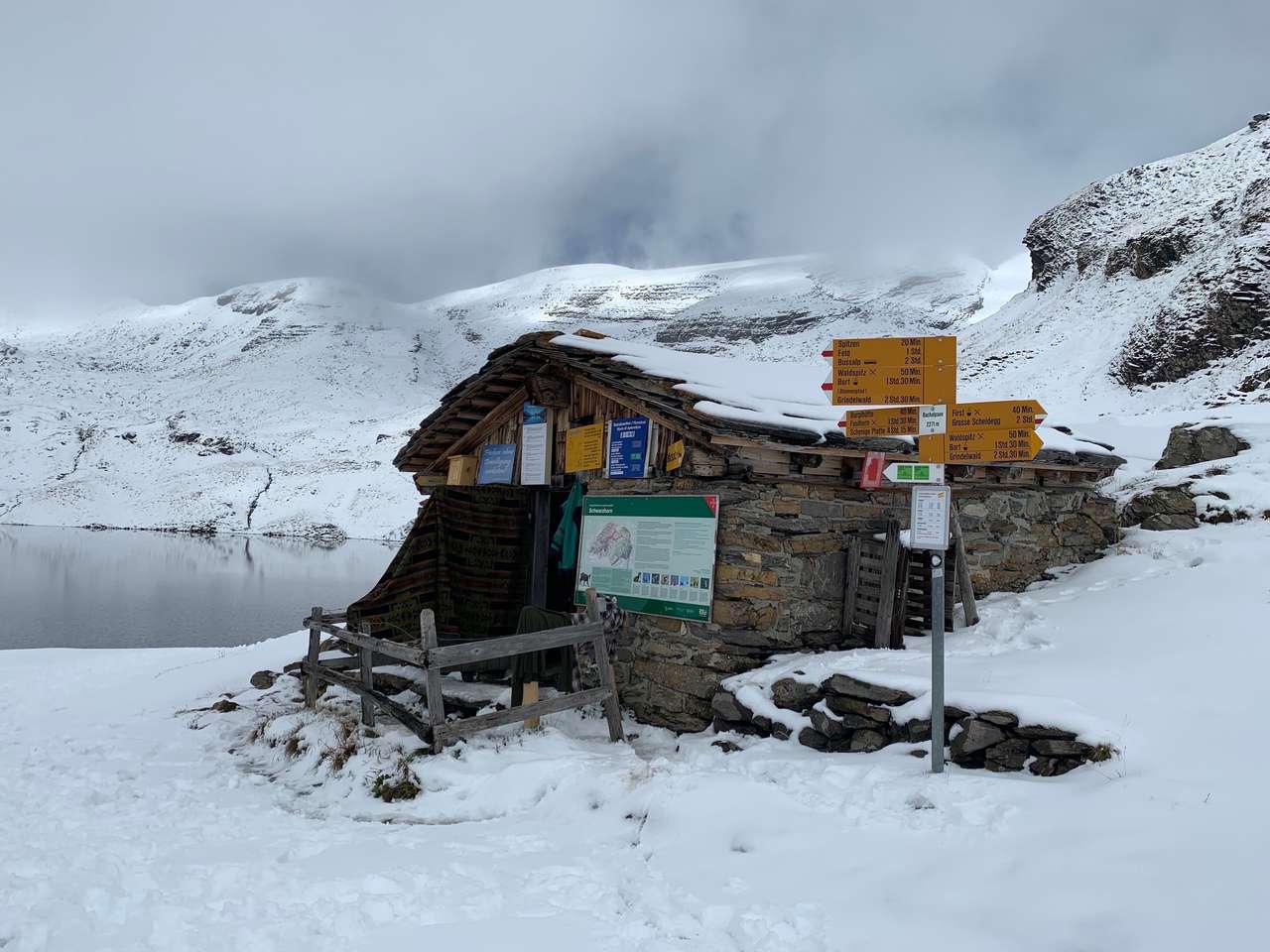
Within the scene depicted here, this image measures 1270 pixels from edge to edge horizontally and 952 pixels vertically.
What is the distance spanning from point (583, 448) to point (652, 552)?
1766mm

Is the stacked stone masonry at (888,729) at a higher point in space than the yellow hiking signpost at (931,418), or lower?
lower

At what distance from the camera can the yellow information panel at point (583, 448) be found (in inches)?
342

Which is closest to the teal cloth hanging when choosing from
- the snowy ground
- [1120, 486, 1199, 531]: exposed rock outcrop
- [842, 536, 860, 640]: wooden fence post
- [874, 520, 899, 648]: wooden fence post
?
the snowy ground

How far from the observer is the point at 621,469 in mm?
8281

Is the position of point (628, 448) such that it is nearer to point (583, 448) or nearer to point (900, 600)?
point (583, 448)

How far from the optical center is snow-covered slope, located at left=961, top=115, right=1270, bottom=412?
91.1 feet

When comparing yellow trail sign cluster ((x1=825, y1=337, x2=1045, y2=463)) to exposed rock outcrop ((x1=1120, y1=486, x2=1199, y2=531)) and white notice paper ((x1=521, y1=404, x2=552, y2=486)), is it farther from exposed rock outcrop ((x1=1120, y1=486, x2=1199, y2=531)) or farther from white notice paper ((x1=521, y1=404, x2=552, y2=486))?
exposed rock outcrop ((x1=1120, y1=486, x2=1199, y2=531))

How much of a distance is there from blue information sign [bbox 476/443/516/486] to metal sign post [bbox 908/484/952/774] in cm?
632

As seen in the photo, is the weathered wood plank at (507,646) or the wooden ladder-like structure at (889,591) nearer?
the weathered wood plank at (507,646)

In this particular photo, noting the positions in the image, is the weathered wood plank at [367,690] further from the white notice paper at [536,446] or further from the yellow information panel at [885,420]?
the yellow information panel at [885,420]

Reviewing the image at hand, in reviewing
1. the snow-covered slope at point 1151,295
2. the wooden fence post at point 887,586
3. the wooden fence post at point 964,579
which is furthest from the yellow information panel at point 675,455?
the snow-covered slope at point 1151,295

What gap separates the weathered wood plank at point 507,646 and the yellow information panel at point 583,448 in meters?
2.28

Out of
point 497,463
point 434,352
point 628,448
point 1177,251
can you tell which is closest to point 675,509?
point 628,448

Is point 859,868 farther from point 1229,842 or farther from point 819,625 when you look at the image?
point 819,625
